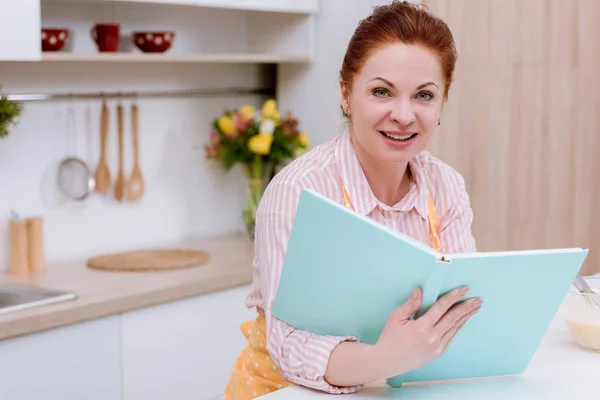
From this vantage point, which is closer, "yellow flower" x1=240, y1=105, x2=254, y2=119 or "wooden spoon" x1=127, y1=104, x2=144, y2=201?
"wooden spoon" x1=127, y1=104, x2=144, y2=201

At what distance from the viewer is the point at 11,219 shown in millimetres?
2865

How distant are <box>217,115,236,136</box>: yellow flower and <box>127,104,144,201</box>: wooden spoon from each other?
31 cm

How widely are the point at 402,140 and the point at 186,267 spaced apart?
1487 mm

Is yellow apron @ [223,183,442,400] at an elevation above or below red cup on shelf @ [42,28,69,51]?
below

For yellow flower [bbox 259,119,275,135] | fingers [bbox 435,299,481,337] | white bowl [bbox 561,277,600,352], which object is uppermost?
yellow flower [bbox 259,119,275,135]

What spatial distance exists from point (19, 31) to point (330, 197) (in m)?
1.30

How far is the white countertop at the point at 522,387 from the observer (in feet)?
4.64

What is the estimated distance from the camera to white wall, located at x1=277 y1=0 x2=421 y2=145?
3287 millimetres

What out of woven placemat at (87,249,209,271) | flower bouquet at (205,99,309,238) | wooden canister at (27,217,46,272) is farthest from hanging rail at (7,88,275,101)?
woven placemat at (87,249,209,271)

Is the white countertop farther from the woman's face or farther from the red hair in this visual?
the red hair

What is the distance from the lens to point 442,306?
133cm

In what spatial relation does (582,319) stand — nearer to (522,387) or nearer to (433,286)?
(522,387)

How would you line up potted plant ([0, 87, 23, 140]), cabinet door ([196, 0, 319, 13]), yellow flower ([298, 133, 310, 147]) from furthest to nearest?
1. yellow flower ([298, 133, 310, 147])
2. cabinet door ([196, 0, 319, 13])
3. potted plant ([0, 87, 23, 140])

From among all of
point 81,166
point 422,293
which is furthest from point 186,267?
point 422,293
